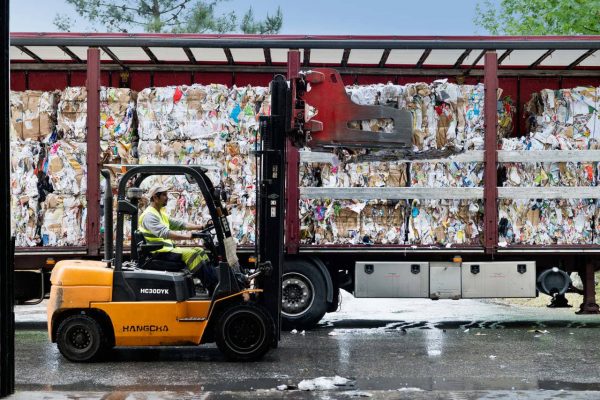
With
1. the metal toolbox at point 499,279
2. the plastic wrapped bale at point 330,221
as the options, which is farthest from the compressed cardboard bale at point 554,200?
the plastic wrapped bale at point 330,221

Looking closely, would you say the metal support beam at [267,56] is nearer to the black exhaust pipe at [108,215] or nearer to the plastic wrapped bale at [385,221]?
the plastic wrapped bale at [385,221]

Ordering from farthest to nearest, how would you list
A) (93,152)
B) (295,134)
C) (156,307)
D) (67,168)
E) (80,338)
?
(67,168) < (93,152) < (295,134) < (80,338) < (156,307)

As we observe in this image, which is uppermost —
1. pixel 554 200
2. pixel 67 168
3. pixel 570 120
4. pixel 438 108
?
pixel 438 108

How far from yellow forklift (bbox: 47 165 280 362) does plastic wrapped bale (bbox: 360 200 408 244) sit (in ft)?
A: 11.0

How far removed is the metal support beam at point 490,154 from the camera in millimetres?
13961

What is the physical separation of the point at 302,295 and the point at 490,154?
3.17 m

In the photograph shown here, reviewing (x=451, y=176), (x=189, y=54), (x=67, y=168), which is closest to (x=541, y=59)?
(x=451, y=176)

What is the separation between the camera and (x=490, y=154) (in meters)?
14.0

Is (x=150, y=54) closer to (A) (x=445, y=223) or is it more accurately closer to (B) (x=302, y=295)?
(B) (x=302, y=295)

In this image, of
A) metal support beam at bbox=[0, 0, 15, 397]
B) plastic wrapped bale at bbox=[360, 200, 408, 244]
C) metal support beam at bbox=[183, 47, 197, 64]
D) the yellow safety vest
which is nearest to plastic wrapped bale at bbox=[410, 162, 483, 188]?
plastic wrapped bale at bbox=[360, 200, 408, 244]

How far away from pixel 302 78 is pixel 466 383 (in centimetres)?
405

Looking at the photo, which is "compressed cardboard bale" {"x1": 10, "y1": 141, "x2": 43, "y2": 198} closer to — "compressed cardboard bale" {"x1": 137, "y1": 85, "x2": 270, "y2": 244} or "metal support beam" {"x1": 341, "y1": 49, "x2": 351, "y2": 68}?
"compressed cardboard bale" {"x1": 137, "y1": 85, "x2": 270, "y2": 244}

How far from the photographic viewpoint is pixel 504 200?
1408 centimetres

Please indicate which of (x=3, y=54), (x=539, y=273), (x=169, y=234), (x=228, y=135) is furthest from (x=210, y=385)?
(x=539, y=273)
